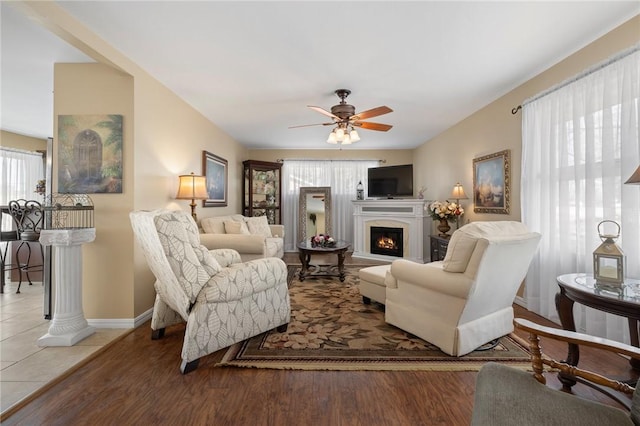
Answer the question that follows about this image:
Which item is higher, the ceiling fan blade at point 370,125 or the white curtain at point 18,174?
the ceiling fan blade at point 370,125

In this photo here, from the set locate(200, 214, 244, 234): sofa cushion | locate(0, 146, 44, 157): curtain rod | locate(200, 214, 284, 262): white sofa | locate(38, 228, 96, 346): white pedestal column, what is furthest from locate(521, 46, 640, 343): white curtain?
locate(0, 146, 44, 157): curtain rod

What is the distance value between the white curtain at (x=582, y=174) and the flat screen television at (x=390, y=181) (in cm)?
288

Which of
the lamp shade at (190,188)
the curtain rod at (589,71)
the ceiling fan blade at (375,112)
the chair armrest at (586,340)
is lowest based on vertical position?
the chair armrest at (586,340)

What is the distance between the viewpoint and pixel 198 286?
1.90m


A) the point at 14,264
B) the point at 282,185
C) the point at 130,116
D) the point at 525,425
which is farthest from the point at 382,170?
the point at 14,264

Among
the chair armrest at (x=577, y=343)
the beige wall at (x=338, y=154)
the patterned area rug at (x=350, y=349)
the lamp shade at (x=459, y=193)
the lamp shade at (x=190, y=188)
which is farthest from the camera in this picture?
the beige wall at (x=338, y=154)

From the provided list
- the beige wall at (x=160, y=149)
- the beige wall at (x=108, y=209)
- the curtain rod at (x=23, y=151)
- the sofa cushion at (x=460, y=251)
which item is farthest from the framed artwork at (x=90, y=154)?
the curtain rod at (x=23, y=151)

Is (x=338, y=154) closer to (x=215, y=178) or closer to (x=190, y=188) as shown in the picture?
(x=215, y=178)

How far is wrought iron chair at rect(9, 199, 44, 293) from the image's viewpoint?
3.41m

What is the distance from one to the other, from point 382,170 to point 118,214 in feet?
16.4

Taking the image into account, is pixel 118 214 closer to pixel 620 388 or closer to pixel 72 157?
pixel 72 157

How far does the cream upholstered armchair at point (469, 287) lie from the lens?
1.90m

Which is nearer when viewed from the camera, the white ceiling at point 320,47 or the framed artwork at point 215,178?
the white ceiling at point 320,47

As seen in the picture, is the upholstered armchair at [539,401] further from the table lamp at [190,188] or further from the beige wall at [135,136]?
the table lamp at [190,188]
